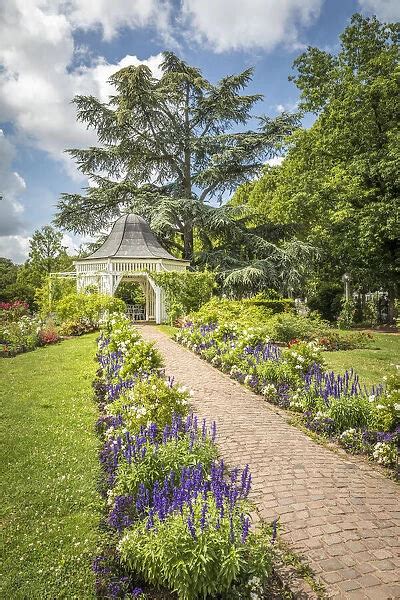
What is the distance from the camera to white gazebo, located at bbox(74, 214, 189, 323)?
19047 millimetres

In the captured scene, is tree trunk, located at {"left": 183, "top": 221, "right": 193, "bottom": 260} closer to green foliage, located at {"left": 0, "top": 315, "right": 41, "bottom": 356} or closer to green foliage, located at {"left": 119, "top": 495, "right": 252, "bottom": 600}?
green foliage, located at {"left": 0, "top": 315, "right": 41, "bottom": 356}

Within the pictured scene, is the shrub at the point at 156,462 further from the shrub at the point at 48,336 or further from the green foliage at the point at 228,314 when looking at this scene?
the shrub at the point at 48,336

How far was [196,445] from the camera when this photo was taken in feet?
13.0

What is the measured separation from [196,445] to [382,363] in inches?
325

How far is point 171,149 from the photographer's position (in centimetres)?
2423

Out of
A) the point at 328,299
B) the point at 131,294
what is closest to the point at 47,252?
the point at 131,294

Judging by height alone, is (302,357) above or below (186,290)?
below

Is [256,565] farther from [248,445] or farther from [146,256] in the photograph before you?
[146,256]

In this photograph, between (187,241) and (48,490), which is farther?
(187,241)

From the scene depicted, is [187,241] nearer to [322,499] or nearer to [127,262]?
[127,262]

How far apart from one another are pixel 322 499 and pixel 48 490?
2.65 meters

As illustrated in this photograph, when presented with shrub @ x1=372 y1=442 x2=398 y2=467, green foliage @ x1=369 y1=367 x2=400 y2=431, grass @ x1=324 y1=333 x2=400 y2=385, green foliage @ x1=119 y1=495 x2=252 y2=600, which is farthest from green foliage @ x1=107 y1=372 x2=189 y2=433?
grass @ x1=324 y1=333 x2=400 y2=385

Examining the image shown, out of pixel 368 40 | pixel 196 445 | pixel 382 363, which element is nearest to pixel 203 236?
pixel 368 40

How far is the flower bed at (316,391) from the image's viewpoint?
16.4 feet
